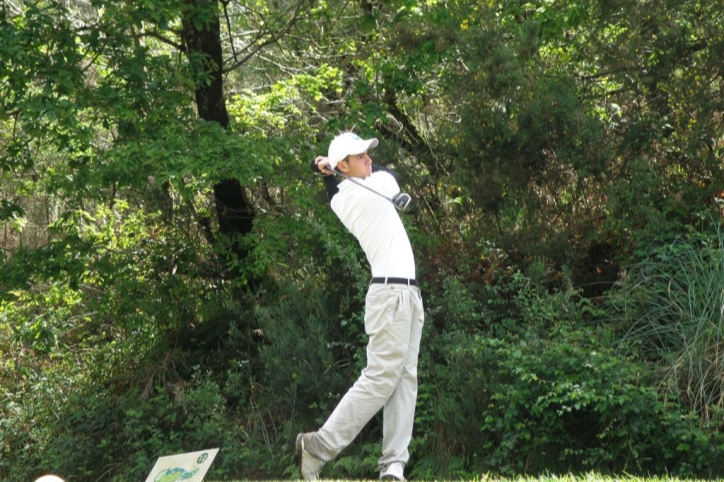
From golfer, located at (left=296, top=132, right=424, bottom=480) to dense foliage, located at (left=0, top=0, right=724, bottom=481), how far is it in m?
1.74

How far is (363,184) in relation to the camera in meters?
6.62

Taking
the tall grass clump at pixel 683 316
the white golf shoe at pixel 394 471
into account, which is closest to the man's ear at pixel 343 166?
the white golf shoe at pixel 394 471

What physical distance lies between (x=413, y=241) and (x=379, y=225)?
399 centimetres

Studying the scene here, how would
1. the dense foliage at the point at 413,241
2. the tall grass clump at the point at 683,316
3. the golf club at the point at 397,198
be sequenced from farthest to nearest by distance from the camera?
the dense foliage at the point at 413,241
the tall grass clump at the point at 683,316
the golf club at the point at 397,198

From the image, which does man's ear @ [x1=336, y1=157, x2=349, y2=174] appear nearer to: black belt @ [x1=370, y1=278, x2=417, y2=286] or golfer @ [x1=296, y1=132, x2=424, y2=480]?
golfer @ [x1=296, y1=132, x2=424, y2=480]

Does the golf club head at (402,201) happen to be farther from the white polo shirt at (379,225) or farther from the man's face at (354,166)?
the man's face at (354,166)

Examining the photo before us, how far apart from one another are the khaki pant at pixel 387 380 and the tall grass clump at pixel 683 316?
2385 millimetres

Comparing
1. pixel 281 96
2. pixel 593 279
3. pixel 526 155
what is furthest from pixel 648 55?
pixel 281 96

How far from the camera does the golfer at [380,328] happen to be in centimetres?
647

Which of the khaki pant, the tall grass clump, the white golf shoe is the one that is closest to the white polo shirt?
the khaki pant

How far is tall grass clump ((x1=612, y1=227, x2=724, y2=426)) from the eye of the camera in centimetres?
787

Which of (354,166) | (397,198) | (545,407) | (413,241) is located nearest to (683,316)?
→ (545,407)

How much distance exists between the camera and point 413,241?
10539 millimetres

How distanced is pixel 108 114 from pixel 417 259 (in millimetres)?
3549
